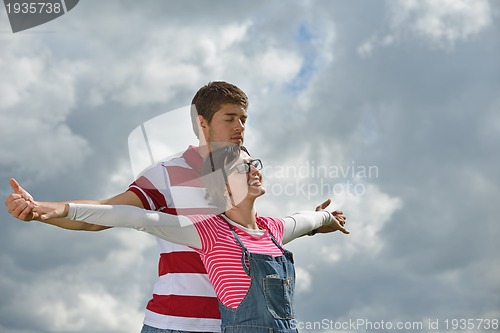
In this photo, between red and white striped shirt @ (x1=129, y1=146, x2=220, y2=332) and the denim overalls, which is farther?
red and white striped shirt @ (x1=129, y1=146, x2=220, y2=332)

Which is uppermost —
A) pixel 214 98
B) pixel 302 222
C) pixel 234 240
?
pixel 214 98

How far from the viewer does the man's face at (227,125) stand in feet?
19.5

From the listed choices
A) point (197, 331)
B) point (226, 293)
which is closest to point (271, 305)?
point (226, 293)

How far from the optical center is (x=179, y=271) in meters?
5.18

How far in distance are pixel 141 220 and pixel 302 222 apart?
185cm

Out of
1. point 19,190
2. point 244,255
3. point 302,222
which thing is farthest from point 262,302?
point 19,190

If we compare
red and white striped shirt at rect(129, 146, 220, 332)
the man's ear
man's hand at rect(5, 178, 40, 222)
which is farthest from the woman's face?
man's hand at rect(5, 178, 40, 222)

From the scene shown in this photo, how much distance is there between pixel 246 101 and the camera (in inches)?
243

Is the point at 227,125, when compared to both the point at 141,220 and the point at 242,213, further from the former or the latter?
the point at 141,220

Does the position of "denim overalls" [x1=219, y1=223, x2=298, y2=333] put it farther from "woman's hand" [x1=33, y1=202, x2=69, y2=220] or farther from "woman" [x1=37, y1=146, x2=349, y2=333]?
"woman's hand" [x1=33, y1=202, x2=69, y2=220]

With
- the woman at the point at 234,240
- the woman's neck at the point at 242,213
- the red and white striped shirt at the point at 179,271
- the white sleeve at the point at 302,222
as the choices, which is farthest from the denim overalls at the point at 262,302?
the white sleeve at the point at 302,222

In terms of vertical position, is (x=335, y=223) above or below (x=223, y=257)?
above

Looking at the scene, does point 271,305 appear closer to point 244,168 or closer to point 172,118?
point 244,168

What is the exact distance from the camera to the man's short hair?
19.9 ft
